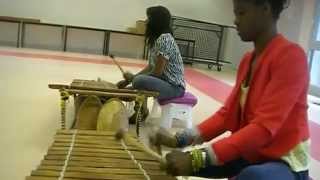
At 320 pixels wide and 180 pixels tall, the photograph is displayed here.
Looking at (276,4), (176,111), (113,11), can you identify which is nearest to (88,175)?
(276,4)

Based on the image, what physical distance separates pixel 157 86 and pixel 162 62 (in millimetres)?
218

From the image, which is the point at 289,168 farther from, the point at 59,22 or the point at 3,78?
the point at 59,22

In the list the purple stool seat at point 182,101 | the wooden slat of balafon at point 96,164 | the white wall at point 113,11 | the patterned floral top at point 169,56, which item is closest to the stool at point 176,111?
the purple stool seat at point 182,101

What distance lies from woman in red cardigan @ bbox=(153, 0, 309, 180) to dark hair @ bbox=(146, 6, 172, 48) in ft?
9.22

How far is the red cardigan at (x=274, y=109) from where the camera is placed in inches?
61.2

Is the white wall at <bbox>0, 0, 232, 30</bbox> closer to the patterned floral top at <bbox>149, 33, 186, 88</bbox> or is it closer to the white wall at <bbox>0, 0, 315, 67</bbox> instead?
the white wall at <bbox>0, 0, 315, 67</bbox>

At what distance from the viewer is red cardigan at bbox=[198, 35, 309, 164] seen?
155 centimetres

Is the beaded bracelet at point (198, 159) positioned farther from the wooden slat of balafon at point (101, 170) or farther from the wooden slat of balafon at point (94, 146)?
the wooden slat of balafon at point (94, 146)

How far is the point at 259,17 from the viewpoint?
164 cm

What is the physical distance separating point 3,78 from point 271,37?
531 centimetres

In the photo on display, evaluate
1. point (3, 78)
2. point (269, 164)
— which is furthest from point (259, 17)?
point (3, 78)

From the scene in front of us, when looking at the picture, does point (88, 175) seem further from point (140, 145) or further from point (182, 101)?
point (182, 101)

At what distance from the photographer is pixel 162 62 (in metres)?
4.43

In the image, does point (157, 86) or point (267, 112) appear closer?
point (267, 112)
